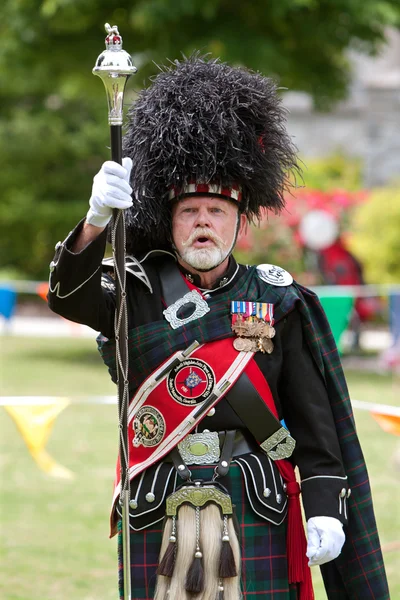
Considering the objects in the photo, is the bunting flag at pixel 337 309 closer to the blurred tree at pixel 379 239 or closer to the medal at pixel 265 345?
the blurred tree at pixel 379 239

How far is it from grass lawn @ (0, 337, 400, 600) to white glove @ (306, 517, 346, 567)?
84.5 inches

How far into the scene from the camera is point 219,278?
3.38m

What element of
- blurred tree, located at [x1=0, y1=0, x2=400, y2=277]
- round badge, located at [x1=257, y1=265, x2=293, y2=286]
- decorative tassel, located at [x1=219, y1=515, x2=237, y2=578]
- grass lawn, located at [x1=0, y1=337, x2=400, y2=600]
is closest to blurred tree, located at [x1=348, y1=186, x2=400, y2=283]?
blurred tree, located at [x1=0, y1=0, x2=400, y2=277]

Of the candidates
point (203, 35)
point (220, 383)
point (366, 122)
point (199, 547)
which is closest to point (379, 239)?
point (203, 35)

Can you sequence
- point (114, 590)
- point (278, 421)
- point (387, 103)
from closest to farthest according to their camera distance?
1. point (278, 421)
2. point (114, 590)
3. point (387, 103)

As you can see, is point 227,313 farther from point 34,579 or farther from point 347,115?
point 347,115

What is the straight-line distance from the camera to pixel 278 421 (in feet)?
10.6

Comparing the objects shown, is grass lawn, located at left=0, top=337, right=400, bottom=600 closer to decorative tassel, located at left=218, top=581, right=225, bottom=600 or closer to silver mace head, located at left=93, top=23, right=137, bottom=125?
decorative tassel, located at left=218, top=581, right=225, bottom=600

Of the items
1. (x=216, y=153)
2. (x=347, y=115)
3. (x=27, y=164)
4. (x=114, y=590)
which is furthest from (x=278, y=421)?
(x=347, y=115)

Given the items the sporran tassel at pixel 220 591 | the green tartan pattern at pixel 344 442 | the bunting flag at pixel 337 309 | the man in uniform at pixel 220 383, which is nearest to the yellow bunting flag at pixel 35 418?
the man in uniform at pixel 220 383

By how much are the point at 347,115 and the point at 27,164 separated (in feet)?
32.1

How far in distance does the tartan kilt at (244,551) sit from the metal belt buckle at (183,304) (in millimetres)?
431

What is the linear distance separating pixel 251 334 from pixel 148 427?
0.41m

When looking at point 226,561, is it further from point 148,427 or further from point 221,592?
point 148,427
